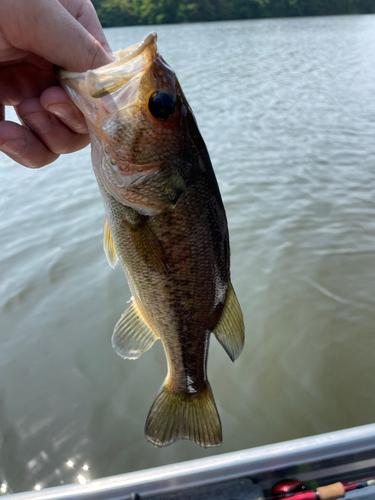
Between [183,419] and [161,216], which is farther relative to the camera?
[183,419]

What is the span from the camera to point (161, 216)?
4.87 feet

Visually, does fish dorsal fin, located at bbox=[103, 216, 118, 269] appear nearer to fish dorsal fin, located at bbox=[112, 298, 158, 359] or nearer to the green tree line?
fish dorsal fin, located at bbox=[112, 298, 158, 359]

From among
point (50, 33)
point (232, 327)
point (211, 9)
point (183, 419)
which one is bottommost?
point (183, 419)

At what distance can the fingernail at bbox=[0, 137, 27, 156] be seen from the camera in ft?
6.07

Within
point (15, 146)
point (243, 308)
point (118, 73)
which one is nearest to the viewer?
point (118, 73)

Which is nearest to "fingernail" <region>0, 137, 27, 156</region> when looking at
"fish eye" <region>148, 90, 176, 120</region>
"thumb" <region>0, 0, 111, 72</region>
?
"thumb" <region>0, 0, 111, 72</region>

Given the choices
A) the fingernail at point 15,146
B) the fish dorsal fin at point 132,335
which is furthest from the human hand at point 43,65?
the fish dorsal fin at point 132,335

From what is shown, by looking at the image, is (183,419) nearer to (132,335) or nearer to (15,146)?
(132,335)

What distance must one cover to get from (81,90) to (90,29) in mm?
749

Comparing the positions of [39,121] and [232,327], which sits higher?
[39,121]

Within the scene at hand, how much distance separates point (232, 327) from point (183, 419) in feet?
1.77

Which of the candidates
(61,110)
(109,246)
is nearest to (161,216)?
(109,246)

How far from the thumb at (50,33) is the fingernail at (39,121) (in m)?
0.30

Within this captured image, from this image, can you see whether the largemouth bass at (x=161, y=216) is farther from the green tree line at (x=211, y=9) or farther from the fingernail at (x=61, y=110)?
the green tree line at (x=211, y=9)
